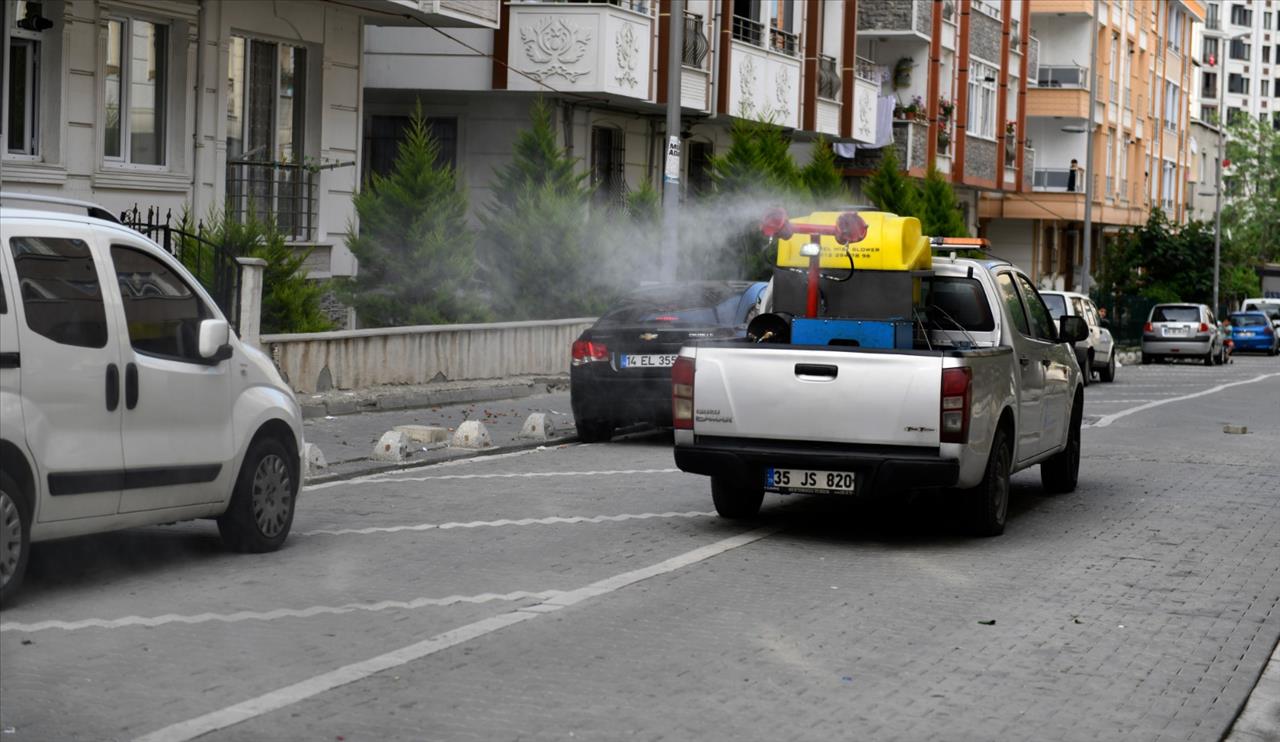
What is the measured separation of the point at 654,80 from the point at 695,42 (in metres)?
1.88

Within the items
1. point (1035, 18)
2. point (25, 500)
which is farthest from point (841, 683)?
point (1035, 18)

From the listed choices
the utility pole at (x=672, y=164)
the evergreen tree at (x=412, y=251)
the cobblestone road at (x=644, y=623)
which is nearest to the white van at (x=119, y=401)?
the cobblestone road at (x=644, y=623)

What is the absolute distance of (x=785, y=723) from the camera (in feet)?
21.3

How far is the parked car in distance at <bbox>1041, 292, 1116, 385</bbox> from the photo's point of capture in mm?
32750

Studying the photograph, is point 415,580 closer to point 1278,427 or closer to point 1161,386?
point 1278,427

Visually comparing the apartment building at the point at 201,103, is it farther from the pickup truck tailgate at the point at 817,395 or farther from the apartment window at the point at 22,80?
the pickup truck tailgate at the point at 817,395

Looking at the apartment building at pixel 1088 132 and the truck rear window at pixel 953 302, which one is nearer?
the truck rear window at pixel 953 302

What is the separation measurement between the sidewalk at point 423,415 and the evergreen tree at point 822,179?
11.9m

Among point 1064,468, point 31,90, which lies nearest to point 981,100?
point 31,90

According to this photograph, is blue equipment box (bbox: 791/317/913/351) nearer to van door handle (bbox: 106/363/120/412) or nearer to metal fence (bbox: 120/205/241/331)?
van door handle (bbox: 106/363/120/412)

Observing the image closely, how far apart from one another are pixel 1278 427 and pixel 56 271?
17.2m

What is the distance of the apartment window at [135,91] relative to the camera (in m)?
20.3

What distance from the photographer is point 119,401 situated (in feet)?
28.8

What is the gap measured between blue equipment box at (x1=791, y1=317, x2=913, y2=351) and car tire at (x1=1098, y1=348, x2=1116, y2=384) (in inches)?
939
